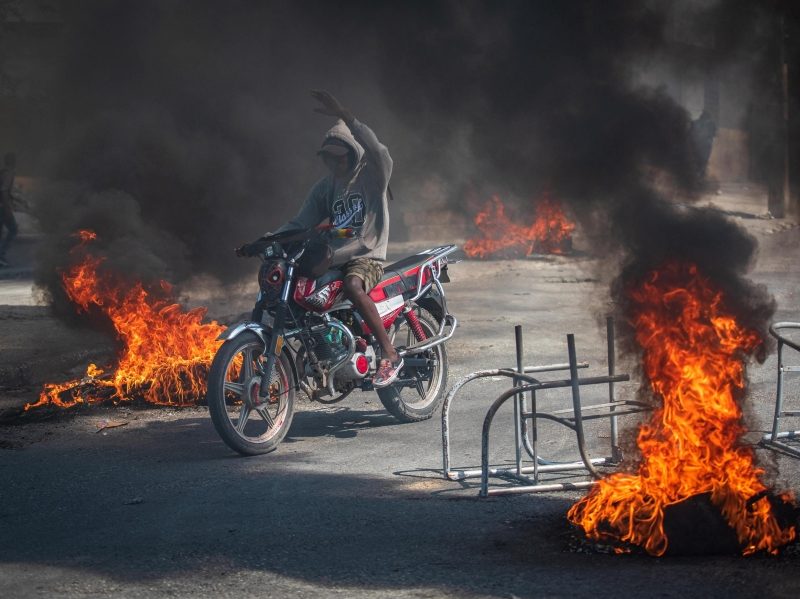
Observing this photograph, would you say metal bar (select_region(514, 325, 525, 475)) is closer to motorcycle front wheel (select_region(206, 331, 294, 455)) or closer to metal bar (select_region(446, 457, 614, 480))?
metal bar (select_region(446, 457, 614, 480))

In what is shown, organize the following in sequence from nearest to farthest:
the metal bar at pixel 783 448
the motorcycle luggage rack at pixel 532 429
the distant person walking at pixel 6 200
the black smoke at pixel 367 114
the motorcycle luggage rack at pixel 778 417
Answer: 1. the motorcycle luggage rack at pixel 532 429
2. the metal bar at pixel 783 448
3. the motorcycle luggage rack at pixel 778 417
4. the black smoke at pixel 367 114
5. the distant person walking at pixel 6 200

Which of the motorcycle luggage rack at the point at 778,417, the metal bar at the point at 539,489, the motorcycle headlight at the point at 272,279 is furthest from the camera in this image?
the motorcycle headlight at the point at 272,279

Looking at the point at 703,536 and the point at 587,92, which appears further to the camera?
the point at 587,92

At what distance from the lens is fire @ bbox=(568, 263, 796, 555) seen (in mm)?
4148

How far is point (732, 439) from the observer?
4.44m

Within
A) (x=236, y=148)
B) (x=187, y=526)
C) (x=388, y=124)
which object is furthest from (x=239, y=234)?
(x=187, y=526)

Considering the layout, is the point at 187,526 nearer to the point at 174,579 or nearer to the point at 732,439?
the point at 174,579

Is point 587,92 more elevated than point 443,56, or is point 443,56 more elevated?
point 443,56

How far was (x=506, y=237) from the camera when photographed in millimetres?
18469

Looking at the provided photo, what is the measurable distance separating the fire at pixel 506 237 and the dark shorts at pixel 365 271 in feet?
34.9

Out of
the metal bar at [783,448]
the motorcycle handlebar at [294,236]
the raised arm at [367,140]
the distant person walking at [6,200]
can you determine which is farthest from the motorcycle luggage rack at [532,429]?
the distant person walking at [6,200]

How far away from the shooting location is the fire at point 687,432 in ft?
13.6

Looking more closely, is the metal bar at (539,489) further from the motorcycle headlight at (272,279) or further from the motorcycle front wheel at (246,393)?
the motorcycle headlight at (272,279)

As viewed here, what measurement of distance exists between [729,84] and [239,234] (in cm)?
718
